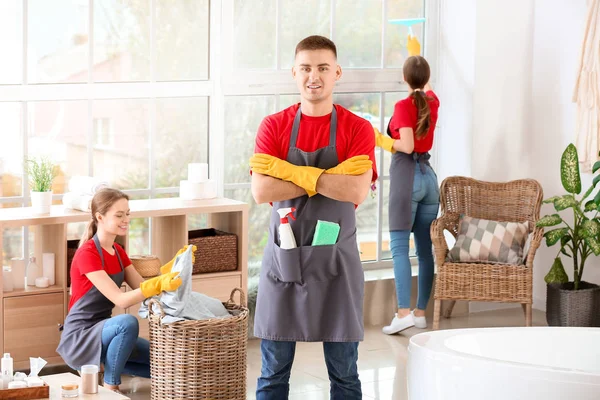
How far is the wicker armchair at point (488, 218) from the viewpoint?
18.9 feet

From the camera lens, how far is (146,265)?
4.79 m

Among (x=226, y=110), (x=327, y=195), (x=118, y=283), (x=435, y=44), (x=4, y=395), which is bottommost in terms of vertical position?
(x=4, y=395)

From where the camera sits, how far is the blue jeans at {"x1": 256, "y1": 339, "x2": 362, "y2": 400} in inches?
146

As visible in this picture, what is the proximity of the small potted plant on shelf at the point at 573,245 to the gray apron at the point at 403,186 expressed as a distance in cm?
76

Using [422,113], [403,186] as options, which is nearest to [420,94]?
[422,113]

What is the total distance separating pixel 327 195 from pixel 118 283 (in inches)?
52.2

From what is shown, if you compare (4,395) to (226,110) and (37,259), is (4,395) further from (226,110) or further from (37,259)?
(226,110)

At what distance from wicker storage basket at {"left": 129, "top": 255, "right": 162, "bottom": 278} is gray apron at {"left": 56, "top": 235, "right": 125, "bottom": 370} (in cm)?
28

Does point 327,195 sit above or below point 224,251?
above

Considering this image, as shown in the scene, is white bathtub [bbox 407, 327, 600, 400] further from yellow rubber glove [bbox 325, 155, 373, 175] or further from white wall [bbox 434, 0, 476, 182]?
white wall [bbox 434, 0, 476, 182]

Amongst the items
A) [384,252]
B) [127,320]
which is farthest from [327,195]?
[384,252]

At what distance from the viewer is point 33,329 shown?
4.68 metres

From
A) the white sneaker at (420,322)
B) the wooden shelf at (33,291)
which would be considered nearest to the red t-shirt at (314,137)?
the wooden shelf at (33,291)

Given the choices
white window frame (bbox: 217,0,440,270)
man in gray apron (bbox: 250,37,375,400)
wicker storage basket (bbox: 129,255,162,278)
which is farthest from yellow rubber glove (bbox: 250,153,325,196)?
white window frame (bbox: 217,0,440,270)
